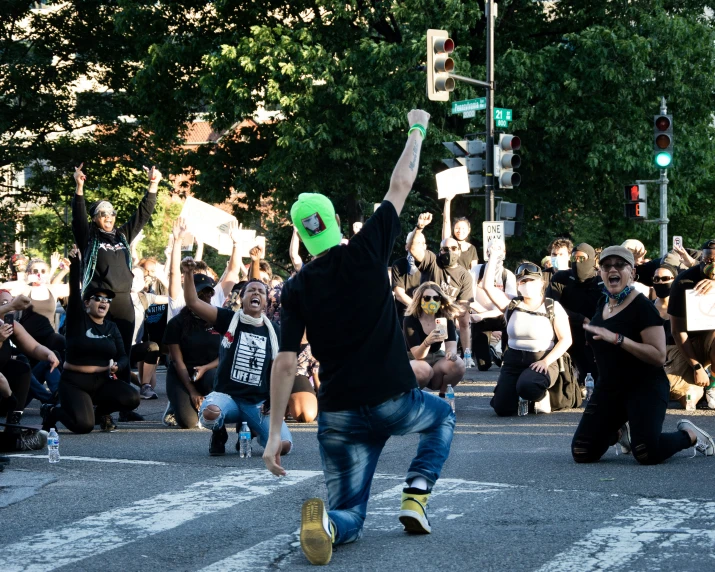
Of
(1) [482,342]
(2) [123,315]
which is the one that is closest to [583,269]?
(1) [482,342]

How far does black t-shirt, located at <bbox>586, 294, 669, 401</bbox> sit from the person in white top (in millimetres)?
7818

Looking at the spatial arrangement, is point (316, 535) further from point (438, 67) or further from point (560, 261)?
point (438, 67)

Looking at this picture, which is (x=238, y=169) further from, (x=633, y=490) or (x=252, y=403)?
(x=633, y=490)

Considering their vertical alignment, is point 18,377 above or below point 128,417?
above

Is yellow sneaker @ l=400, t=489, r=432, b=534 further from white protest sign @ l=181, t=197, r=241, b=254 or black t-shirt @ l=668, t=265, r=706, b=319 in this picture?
white protest sign @ l=181, t=197, r=241, b=254

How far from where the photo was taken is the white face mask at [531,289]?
41.7 ft

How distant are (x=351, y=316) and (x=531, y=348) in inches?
279

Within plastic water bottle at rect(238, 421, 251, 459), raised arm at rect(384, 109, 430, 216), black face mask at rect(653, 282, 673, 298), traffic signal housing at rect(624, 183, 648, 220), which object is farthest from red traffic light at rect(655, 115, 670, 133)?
raised arm at rect(384, 109, 430, 216)

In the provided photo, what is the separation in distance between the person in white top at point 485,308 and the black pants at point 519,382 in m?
4.02

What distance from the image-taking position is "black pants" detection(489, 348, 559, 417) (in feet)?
40.5

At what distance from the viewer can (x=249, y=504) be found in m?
7.45

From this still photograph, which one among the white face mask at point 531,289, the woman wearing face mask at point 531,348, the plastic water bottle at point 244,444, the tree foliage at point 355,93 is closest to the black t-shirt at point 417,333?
the woman wearing face mask at point 531,348

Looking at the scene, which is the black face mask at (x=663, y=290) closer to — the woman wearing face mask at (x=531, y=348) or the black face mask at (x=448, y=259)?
the woman wearing face mask at (x=531, y=348)

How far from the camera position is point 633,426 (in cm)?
868
